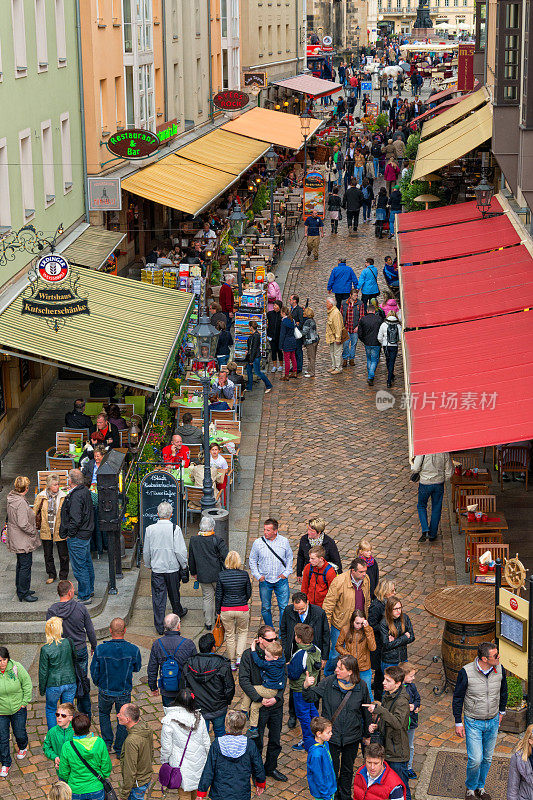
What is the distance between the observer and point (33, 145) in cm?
2122

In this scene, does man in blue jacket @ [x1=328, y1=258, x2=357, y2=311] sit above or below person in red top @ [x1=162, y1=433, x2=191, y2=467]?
above

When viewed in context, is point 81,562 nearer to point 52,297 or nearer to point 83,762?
point 83,762

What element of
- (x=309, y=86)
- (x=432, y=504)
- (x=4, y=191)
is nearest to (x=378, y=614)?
(x=432, y=504)

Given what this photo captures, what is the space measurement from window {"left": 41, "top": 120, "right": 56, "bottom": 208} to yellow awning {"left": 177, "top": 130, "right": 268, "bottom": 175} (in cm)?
1112

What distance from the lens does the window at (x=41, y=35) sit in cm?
2170

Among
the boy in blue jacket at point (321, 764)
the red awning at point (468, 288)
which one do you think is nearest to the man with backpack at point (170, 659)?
the boy in blue jacket at point (321, 764)

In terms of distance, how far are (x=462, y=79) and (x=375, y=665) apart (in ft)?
113

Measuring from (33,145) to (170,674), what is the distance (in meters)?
13.0

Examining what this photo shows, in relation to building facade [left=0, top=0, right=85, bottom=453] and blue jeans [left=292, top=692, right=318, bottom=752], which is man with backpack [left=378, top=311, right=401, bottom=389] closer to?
building facade [left=0, top=0, right=85, bottom=453]

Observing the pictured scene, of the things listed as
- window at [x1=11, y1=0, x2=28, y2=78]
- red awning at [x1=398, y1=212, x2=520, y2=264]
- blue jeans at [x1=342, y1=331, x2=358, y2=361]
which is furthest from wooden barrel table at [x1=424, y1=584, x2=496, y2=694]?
window at [x1=11, y1=0, x2=28, y2=78]

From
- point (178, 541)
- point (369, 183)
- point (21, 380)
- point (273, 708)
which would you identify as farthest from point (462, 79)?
point (273, 708)

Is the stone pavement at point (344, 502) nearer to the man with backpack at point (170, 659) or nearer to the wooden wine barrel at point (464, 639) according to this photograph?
the wooden wine barrel at point (464, 639)

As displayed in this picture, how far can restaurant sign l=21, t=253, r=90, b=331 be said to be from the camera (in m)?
17.3

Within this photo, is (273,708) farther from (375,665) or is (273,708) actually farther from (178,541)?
(178,541)
